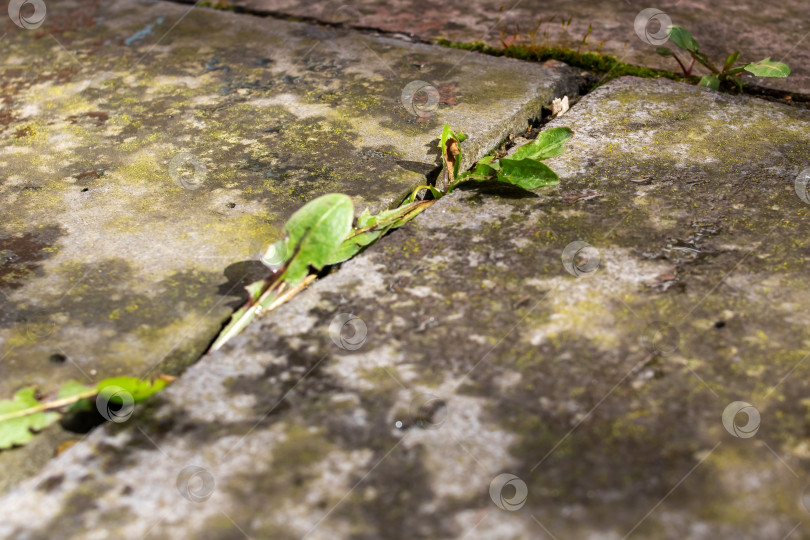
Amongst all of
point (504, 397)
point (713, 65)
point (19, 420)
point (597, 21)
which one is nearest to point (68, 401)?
point (19, 420)

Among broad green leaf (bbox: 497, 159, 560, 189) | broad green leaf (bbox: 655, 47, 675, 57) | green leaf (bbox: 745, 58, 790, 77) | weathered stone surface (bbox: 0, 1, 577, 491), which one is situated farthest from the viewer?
broad green leaf (bbox: 655, 47, 675, 57)

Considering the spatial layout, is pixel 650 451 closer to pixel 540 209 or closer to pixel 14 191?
pixel 540 209

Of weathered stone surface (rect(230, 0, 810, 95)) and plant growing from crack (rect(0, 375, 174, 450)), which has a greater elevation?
weathered stone surface (rect(230, 0, 810, 95))

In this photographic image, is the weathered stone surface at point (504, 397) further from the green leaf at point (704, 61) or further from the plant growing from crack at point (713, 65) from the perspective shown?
the green leaf at point (704, 61)

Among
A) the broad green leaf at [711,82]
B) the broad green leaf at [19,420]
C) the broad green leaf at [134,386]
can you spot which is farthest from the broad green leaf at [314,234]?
the broad green leaf at [711,82]

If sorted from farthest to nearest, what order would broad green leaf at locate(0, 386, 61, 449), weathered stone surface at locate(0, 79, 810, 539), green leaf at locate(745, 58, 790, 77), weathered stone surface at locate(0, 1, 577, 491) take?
1. green leaf at locate(745, 58, 790, 77)
2. weathered stone surface at locate(0, 1, 577, 491)
3. broad green leaf at locate(0, 386, 61, 449)
4. weathered stone surface at locate(0, 79, 810, 539)

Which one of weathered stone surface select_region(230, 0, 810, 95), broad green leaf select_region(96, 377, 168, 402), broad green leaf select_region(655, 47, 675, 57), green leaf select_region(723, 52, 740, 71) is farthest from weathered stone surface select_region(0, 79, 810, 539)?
weathered stone surface select_region(230, 0, 810, 95)

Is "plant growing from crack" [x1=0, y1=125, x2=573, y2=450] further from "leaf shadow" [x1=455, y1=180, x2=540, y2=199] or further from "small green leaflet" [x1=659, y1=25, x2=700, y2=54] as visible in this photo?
"small green leaflet" [x1=659, y1=25, x2=700, y2=54]

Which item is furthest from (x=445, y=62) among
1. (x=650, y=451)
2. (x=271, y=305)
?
(x=650, y=451)

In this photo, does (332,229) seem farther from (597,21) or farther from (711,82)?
(597,21)
